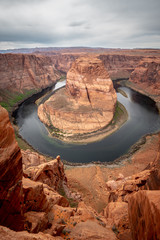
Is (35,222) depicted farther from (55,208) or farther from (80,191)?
(80,191)

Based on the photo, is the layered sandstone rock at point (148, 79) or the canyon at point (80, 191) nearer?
the canyon at point (80, 191)

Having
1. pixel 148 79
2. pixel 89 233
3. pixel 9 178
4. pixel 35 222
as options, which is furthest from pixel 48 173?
pixel 148 79

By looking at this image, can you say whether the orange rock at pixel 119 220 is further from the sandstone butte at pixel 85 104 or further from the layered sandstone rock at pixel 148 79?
the layered sandstone rock at pixel 148 79

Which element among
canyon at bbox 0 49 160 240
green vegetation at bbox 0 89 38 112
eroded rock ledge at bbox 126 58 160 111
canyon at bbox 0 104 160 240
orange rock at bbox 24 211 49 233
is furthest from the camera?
eroded rock ledge at bbox 126 58 160 111

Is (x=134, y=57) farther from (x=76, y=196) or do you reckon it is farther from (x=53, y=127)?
(x=76, y=196)

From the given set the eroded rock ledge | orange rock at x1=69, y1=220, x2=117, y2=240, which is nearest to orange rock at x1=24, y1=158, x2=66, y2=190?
orange rock at x1=69, y1=220, x2=117, y2=240

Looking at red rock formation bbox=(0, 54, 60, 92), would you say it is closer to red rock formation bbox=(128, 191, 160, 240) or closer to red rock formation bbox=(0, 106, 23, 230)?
red rock formation bbox=(0, 106, 23, 230)

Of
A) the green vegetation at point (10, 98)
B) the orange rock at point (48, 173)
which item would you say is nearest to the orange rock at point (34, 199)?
the orange rock at point (48, 173)
